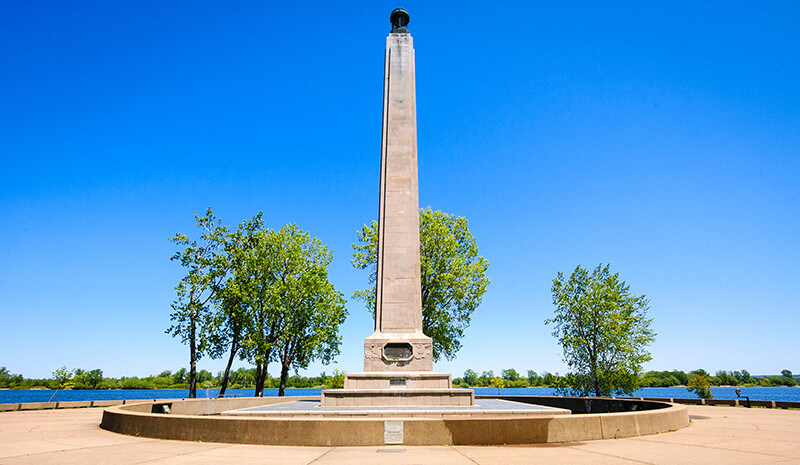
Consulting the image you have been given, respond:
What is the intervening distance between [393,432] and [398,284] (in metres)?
10.1

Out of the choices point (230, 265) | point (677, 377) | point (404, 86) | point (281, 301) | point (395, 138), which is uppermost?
point (404, 86)

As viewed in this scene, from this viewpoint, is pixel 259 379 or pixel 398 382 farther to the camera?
pixel 259 379

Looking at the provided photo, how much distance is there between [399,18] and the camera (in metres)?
24.8

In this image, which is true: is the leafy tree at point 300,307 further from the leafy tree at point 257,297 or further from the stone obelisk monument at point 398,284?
the stone obelisk monument at point 398,284

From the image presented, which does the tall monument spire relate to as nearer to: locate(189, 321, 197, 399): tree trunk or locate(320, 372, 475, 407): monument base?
locate(320, 372, 475, 407): monument base

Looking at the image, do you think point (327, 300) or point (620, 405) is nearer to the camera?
point (620, 405)

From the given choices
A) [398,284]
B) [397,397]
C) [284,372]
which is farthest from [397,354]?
[284,372]

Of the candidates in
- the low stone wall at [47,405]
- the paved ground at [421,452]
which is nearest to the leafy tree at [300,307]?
the low stone wall at [47,405]

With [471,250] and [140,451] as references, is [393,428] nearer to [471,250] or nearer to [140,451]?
[140,451]

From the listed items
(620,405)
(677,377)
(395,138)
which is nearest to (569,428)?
(620,405)

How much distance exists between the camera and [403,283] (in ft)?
65.0

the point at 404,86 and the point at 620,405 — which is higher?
the point at 404,86

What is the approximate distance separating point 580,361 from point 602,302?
5.44 metres

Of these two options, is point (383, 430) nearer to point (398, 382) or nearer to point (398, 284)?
point (398, 382)
